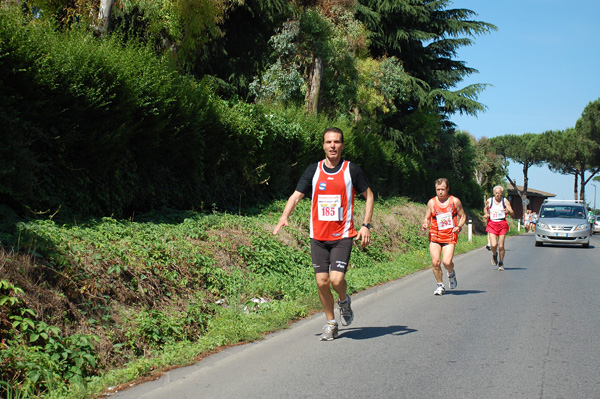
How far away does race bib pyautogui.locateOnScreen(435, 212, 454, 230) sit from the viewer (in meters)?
10.7

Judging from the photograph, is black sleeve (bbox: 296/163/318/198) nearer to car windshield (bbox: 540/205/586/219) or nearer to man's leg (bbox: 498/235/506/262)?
man's leg (bbox: 498/235/506/262)

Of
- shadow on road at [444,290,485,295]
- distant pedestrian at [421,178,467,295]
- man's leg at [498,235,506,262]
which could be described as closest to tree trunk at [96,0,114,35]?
distant pedestrian at [421,178,467,295]

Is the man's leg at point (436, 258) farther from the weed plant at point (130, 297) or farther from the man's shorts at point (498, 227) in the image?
the man's shorts at point (498, 227)

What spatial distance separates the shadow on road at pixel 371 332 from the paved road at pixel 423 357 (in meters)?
0.01

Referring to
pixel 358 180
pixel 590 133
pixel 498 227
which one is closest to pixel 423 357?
pixel 358 180

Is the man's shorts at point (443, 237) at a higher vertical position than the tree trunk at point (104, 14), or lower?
lower

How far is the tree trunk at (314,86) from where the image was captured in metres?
23.6

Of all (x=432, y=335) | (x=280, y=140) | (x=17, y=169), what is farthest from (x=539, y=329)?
(x=280, y=140)

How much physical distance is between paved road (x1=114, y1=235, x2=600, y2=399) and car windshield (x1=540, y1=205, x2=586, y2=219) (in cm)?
1719

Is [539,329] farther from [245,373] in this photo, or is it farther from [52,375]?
[52,375]

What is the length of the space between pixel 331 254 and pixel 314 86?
17.9 metres

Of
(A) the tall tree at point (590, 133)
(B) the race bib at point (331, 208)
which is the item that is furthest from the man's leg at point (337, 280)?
(A) the tall tree at point (590, 133)

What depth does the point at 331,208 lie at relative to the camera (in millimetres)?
6625

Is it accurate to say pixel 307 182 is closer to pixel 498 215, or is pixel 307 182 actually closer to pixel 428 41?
pixel 498 215
